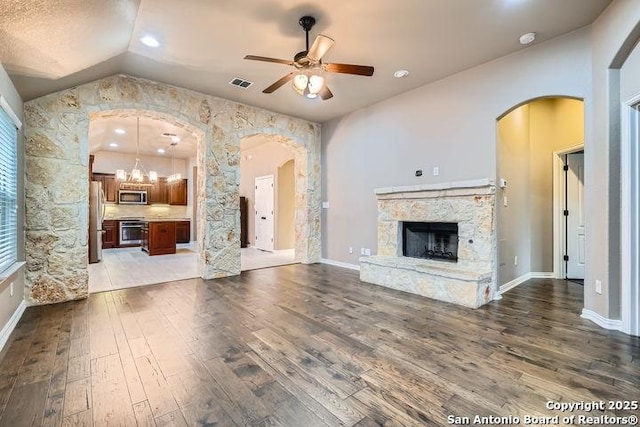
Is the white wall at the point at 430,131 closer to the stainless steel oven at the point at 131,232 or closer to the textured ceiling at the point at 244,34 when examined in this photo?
the textured ceiling at the point at 244,34

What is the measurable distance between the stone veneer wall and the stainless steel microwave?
579 centimetres

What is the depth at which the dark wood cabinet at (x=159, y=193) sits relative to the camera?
9633 mm

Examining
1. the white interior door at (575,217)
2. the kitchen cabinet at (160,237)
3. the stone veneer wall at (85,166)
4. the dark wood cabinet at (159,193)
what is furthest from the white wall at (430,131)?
the dark wood cabinet at (159,193)

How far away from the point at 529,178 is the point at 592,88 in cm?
205

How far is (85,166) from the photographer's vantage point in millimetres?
3865

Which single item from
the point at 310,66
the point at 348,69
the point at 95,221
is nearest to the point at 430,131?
the point at 348,69

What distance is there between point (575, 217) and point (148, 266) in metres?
7.92

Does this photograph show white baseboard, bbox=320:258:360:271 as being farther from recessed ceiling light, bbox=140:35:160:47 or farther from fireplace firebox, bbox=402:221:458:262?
recessed ceiling light, bbox=140:35:160:47

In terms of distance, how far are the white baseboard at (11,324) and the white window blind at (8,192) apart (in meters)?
0.51

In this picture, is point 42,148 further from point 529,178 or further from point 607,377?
point 529,178

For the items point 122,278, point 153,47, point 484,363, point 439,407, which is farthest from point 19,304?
point 484,363

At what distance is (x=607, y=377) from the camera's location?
1.94 m

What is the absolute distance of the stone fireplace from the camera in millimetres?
3570

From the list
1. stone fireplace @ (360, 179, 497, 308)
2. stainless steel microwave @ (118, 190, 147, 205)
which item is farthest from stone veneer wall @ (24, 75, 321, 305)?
stainless steel microwave @ (118, 190, 147, 205)
